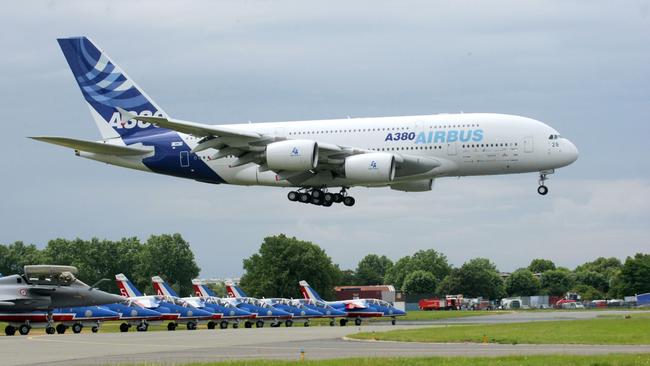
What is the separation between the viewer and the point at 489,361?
1341 inches

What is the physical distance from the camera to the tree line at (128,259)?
161375 mm

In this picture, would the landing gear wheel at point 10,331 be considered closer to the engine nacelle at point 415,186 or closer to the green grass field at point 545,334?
the green grass field at point 545,334

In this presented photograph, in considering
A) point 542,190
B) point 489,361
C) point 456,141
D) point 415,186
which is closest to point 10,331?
point 415,186

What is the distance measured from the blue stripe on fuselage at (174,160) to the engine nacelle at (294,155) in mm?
6824

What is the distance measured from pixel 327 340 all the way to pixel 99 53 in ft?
104

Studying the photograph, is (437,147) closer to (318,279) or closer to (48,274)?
(48,274)

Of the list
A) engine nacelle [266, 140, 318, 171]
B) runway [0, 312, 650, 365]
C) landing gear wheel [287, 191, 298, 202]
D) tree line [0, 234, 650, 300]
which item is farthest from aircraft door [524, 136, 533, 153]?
tree line [0, 234, 650, 300]

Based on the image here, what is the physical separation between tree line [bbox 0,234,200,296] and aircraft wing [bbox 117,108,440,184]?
9630 centimetres

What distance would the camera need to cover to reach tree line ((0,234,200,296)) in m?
161

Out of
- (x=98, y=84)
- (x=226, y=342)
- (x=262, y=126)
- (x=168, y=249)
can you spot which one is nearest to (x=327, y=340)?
(x=226, y=342)

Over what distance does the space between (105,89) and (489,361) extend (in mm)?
47290

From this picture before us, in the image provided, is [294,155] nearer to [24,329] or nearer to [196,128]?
[196,128]

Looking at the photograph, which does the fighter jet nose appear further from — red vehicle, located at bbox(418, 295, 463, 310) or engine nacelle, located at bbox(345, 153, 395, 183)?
red vehicle, located at bbox(418, 295, 463, 310)

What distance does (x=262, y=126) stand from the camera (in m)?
68.6
